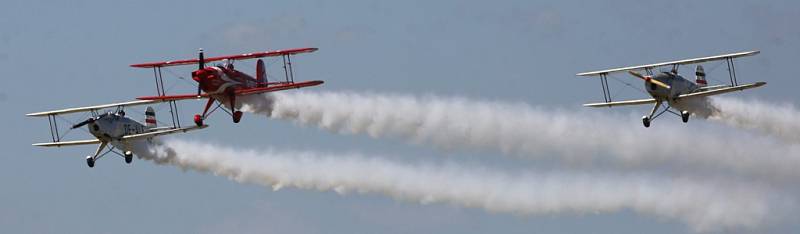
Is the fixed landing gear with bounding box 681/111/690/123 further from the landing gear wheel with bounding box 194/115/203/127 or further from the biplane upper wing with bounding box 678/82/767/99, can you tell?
the landing gear wheel with bounding box 194/115/203/127

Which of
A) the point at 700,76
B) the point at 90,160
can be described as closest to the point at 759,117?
the point at 700,76

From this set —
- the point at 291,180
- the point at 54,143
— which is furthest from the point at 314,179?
the point at 54,143

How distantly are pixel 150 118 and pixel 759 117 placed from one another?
1985 centimetres

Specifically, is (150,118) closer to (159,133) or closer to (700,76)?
(159,133)

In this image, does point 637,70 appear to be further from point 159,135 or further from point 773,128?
point 159,135

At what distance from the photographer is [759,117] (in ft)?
353

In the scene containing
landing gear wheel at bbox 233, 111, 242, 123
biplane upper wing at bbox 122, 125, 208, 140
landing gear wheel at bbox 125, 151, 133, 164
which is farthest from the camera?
landing gear wheel at bbox 233, 111, 242, 123

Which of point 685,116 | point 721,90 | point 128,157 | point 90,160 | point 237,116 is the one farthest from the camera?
point 237,116

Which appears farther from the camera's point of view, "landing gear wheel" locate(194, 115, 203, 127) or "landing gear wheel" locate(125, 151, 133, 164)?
"landing gear wheel" locate(125, 151, 133, 164)

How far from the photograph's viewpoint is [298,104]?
10869cm

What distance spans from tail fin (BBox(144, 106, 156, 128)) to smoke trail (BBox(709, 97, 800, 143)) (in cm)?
1815

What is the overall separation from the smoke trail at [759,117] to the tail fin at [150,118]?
59.5 ft

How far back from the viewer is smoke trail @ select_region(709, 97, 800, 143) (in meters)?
107

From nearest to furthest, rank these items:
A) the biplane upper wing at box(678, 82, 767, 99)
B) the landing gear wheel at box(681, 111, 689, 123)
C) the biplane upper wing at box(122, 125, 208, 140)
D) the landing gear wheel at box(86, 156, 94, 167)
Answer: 1. the biplane upper wing at box(678, 82, 767, 99)
2. the landing gear wheel at box(681, 111, 689, 123)
3. the biplane upper wing at box(122, 125, 208, 140)
4. the landing gear wheel at box(86, 156, 94, 167)
